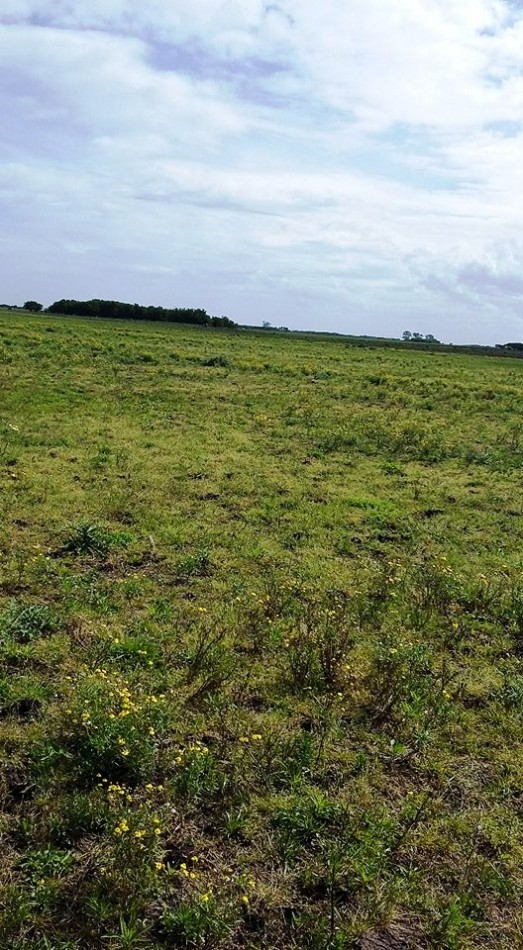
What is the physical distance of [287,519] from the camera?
441 inches

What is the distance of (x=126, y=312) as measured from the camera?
103 metres

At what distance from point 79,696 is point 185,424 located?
1278cm

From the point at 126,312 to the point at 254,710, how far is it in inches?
4049

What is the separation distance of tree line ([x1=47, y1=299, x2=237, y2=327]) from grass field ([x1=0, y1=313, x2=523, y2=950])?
93.1 metres

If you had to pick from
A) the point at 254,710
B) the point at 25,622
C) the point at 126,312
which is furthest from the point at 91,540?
the point at 126,312

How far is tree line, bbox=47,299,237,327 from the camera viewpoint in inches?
4043

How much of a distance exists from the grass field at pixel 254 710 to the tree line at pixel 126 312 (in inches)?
3667

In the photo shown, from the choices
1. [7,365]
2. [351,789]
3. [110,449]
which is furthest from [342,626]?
[7,365]

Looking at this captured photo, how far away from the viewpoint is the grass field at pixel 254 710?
3.98 metres

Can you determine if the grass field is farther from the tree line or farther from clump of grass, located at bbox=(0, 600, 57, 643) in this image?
the tree line

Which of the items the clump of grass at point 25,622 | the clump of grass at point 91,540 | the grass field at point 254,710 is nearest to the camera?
the grass field at point 254,710

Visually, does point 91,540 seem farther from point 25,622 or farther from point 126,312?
point 126,312

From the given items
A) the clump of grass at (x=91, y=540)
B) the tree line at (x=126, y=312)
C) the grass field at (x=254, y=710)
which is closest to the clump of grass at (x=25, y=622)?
the grass field at (x=254, y=710)

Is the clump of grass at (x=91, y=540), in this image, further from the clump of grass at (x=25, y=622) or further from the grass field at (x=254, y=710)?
the clump of grass at (x=25, y=622)
